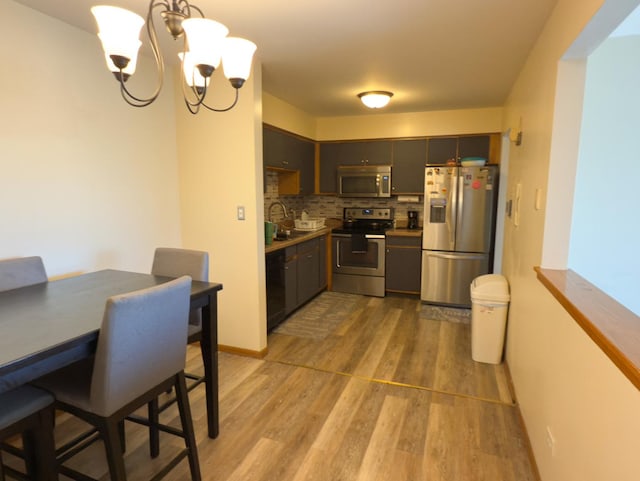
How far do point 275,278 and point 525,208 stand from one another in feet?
6.94

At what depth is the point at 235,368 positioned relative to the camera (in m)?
2.91

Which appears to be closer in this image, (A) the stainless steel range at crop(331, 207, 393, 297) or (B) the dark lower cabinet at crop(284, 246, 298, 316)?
(B) the dark lower cabinet at crop(284, 246, 298, 316)

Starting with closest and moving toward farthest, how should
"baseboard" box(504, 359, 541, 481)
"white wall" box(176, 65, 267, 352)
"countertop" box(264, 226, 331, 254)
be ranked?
"baseboard" box(504, 359, 541, 481) < "white wall" box(176, 65, 267, 352) < "countertop" box(264, 226, 331, 254)

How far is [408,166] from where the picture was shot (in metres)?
4.83

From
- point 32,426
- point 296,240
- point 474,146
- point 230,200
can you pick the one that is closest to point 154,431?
point 32,426

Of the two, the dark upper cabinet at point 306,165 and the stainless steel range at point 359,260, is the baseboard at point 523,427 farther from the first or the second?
the dark upper cabinet at point 306,165

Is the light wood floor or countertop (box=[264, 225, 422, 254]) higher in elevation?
countertop (box=[264, 225, 422, 254])

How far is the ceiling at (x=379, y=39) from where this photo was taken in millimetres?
2027

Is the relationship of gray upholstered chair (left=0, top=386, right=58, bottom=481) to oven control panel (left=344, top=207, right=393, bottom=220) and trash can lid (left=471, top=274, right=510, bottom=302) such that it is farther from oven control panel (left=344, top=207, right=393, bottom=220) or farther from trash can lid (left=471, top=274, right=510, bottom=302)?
oven control panel (left=344, top=207, right=393, bottom=220)

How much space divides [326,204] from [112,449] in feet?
14.3

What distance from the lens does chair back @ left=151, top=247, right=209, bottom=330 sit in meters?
2.21

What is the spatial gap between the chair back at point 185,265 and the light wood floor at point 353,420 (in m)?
0.71

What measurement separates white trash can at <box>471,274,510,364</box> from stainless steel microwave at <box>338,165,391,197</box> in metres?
2.21

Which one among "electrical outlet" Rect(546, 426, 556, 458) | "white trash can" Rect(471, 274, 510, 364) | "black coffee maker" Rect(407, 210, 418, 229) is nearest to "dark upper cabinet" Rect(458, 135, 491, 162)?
"black coffee maker" Rect(407, 210, 418, 229)
